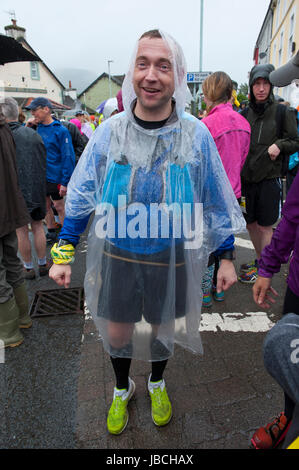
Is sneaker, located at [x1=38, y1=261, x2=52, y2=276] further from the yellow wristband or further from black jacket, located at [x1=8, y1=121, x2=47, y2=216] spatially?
the yellow wristband

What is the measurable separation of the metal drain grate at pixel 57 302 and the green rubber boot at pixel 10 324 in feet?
1.20

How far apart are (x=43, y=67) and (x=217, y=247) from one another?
32.2 meters

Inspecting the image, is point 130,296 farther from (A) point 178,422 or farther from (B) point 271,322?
(B) point 271,322

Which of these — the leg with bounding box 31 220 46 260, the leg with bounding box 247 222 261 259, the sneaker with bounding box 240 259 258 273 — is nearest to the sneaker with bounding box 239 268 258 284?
the sneaker with bounding box 240 259 258 273

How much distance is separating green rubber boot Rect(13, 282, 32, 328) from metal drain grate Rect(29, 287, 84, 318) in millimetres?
178

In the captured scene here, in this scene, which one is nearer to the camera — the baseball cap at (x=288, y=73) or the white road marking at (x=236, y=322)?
the baseball cap at (x=288, y=73)

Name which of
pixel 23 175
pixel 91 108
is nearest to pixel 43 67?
pixel 91 108

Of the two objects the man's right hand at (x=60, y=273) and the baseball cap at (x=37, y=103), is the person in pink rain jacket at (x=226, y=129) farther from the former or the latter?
the baseball cap at (x=37, y=103)

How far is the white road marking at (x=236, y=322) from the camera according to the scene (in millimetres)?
2574

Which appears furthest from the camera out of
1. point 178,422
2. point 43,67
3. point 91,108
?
point 91,108

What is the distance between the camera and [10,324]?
2393mm

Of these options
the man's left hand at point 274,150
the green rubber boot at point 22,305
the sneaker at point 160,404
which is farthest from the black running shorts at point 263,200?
the green rubber boot at point 22,305

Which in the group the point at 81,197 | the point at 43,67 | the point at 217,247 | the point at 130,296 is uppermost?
the point at 43,67

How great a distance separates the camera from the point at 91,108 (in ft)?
166
